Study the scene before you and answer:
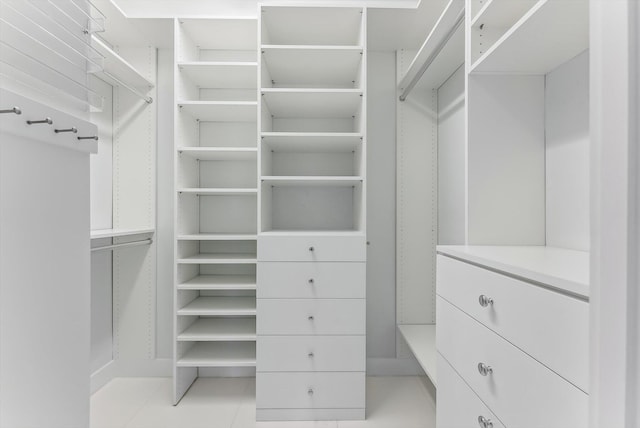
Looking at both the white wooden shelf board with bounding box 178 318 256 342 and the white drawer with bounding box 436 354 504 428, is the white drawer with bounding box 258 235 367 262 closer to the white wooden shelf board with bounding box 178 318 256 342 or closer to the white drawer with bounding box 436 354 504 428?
the white wooden shelf board with bounding box 178 318 256 342

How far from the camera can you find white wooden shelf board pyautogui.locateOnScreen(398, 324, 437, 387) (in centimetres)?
165

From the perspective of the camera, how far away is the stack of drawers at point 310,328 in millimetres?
1786

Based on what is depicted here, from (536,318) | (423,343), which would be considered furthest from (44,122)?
(423,343)

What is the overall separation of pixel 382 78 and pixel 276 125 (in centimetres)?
77

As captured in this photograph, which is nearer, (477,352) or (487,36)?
(477,352)

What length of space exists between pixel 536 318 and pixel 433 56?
58.2 inches

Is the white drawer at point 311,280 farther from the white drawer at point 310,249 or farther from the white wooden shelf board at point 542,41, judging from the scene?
the white wooden shelf board at point 542,41

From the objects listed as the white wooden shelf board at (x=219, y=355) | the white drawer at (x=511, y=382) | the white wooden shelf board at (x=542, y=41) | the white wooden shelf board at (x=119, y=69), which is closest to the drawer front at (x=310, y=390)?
the white wooden shelf board at (x=219, y=355)

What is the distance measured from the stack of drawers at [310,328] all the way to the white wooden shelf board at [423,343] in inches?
11.7

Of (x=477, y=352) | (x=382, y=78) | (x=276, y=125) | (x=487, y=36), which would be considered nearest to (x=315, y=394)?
(x=477, y=352)

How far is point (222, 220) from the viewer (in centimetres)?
231

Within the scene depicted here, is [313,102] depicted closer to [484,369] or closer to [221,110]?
[221,110]

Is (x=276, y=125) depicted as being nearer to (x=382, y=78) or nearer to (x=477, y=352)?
(x=382, y=78)

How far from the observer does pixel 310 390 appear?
5.84 ft
